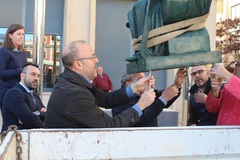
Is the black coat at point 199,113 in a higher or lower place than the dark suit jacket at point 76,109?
lower

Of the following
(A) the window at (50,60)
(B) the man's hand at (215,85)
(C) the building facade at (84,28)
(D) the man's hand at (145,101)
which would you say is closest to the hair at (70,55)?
(D) the man's hand at (145,101)

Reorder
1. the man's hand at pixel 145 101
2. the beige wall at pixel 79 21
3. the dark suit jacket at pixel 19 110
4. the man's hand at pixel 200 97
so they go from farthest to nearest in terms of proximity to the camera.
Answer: the beige wall at pixel 79 21 < the man's hand at pixel 200 97 < the dark suit jacket at pixel 19 110 < the man's hand at pixel 145 101

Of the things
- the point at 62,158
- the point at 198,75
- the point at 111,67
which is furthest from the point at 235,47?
the point at 62,158

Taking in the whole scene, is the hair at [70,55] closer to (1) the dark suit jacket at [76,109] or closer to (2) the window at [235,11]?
(1) the dark suit jacket at [76,109]

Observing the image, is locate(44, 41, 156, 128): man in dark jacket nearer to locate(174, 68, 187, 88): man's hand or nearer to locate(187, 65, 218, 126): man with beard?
locate(174, 68, 187, 88): man's hand

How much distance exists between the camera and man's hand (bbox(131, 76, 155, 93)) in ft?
8.82

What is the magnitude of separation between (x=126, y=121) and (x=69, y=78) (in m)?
0.47

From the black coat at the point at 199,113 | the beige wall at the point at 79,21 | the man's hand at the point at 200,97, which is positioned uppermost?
the beige wall at the point at 79,21

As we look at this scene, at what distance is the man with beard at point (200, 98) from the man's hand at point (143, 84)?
33.2 inches

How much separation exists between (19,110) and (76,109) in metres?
1.31

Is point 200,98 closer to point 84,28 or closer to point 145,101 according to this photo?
point 145,101

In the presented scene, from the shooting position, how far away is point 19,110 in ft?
10.7

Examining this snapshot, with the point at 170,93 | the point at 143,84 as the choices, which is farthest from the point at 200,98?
the point at 143,84

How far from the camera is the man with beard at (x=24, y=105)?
328 centimetres
